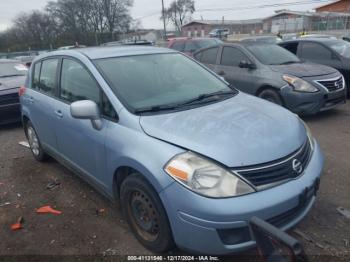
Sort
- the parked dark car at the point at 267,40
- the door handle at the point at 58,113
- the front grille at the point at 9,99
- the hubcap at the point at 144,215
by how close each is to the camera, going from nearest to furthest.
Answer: the hubcap at the point at 144,215
the door handle at the point at 58,113
the front grille at the point at 9,99
the parked dark car at the point at 267,40

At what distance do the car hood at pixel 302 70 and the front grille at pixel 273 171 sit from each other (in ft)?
13.8

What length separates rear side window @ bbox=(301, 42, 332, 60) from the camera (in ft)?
26.4

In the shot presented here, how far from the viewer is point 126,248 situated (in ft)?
9.61

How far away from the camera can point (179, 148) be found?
246cm

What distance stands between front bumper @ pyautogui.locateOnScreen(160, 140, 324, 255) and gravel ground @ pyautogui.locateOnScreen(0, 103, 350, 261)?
0.53 meters

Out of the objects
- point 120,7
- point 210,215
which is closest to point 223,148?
point 210,215

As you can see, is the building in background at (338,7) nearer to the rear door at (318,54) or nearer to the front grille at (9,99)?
the rear door at (318,54)

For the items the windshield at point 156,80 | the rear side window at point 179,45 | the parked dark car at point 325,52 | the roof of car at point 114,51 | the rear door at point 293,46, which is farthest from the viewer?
the rear side window at point 179,45

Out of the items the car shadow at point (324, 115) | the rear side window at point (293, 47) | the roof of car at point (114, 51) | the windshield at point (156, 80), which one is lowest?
the car shadow at point (324, 115)

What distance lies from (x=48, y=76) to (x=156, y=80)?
5.71 ft

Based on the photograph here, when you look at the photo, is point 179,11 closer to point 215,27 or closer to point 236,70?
point 215,27

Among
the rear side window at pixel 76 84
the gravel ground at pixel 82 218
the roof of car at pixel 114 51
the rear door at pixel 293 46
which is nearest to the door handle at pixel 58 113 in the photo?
the rear side window at pixel 76 84

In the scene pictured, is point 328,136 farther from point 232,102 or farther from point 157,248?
point 157,248

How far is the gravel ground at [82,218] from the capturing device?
9.64ft
